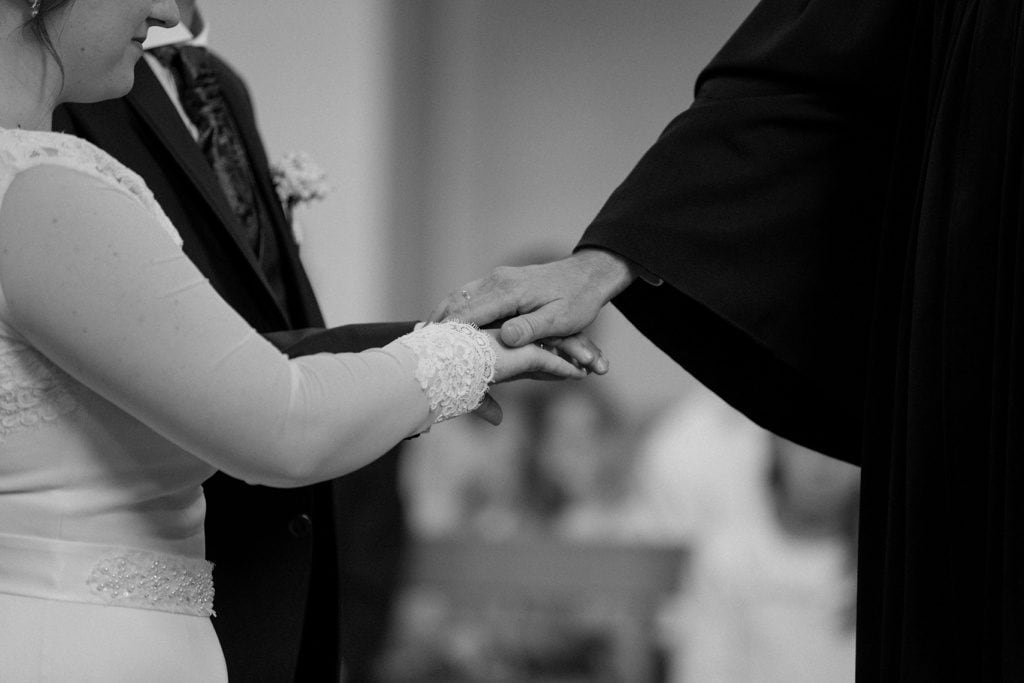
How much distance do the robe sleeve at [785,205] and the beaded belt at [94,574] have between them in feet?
2.01

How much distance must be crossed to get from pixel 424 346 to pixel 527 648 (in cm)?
286

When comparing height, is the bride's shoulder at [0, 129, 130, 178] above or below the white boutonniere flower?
above

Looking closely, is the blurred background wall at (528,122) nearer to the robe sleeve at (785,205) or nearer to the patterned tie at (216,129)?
the patterned tie at (216,129)

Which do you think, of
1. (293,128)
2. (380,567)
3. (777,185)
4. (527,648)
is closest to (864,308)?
(777,185)

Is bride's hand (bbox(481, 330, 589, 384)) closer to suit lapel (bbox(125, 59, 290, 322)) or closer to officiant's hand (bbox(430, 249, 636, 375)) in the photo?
officiant's hand (bbox(430, 249, 636, 375))

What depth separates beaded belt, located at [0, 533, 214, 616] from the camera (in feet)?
3.69

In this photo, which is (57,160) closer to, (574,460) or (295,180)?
(295,180)

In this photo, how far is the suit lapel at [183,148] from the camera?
166 centimetres

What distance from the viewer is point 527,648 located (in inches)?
155

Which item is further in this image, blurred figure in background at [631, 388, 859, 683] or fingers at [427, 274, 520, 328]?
blurred figure in background at [631, 388, 859, 683]

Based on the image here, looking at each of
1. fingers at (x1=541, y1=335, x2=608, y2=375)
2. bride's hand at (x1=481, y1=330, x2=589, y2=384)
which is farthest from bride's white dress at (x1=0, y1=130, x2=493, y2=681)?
fingers at (x1=541, y1=335, x2=608, y2=375)

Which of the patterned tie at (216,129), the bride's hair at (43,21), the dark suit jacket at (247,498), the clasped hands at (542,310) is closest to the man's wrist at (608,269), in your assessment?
the clasped hands at (542,310)

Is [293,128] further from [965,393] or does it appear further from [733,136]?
[965,393]

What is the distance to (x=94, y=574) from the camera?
45.1 inches
